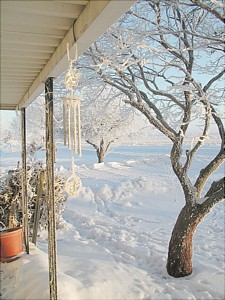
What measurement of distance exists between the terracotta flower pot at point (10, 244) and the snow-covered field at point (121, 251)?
135mm

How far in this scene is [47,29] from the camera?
1296mm

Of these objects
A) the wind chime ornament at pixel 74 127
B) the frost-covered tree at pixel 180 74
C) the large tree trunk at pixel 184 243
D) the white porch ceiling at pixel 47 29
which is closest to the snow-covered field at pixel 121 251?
the large tree trunk at pixel 184 243

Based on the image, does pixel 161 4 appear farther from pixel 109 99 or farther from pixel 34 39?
pixel 34 39

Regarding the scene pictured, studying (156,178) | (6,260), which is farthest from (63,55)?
(156,178)

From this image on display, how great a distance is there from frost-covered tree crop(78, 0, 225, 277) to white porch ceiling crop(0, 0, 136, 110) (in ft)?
4.64

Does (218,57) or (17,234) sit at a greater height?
(218,57)

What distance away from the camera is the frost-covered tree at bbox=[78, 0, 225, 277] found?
322 centimetres

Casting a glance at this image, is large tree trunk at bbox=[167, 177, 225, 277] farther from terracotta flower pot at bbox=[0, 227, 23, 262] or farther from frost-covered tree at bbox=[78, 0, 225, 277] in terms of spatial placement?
terracotta flower pot at bbox=[0, 227, 23, 262]

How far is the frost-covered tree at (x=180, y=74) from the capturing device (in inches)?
127

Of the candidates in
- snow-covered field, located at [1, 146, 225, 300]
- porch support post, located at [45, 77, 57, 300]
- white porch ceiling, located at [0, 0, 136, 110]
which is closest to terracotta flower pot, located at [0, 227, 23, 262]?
snow-covered field, located at [1, 146, 225, 300]

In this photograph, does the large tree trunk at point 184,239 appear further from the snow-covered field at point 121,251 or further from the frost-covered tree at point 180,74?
the snow-covered field at point 121,251

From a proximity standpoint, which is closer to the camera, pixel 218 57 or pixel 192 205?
pixel 192 205

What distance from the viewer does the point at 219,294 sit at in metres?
2.82

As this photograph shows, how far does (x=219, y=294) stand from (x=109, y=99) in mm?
3387
